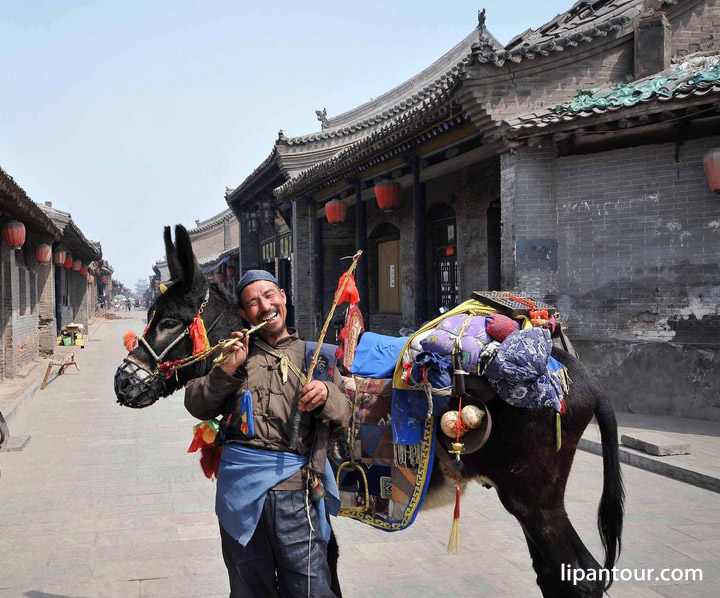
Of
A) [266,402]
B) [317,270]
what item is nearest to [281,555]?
[266,402]

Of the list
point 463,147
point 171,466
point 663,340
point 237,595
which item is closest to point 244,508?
point 237,595

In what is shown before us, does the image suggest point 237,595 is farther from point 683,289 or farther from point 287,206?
point 287,206

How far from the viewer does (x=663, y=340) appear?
27.9 ft

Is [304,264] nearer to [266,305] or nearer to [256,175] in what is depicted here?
[256,175]

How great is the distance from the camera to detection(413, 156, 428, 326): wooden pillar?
484 inches

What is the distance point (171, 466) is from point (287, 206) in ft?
43.4

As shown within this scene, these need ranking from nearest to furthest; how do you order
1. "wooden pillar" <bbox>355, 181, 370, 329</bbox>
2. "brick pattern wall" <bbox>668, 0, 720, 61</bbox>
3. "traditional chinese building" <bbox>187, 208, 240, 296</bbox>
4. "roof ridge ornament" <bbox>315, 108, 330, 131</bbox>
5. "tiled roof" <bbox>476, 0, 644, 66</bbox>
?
"tiled roof" <bbox>476, 0, 644, 66</bbox>
"brick pattern wall" <bbox>668, 0, 720, 61</bbox>
"wooden pillar" <bbox>355, 181, 370, 329</bbox>
"roof ridge ornament" <bbox>315, 108, 330, 131</bbox>
"traditional chinese building" <bbox>187, 208, 240, 296</bbox>

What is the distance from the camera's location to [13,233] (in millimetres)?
11922

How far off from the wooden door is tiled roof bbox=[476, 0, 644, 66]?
20.3 ft

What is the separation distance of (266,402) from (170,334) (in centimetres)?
72

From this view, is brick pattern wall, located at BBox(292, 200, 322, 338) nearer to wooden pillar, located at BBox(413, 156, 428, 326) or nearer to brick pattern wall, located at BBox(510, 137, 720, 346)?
wooden pillar, located at BBox(413, 156, 428, 326)

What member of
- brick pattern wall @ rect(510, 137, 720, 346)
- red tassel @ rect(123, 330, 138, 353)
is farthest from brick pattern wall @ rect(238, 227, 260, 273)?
red tassel @ rect(123, 330, 138, 353)

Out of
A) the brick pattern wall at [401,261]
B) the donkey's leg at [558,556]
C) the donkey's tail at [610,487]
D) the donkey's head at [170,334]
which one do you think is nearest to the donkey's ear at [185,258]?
the donkey's head at [170,334]

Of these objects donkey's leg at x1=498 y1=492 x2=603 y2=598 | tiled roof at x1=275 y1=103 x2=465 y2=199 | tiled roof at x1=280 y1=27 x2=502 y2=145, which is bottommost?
donkey's leg at x1=498 y1=492 x2=603 y2=598
